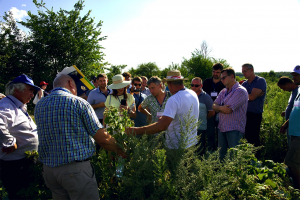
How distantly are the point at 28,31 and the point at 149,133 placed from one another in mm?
19002

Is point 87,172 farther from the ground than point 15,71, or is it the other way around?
point 15,71

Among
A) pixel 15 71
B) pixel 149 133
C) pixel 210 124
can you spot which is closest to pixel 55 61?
pixel 15 71

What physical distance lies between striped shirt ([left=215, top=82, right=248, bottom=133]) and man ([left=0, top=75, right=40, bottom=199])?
3.26 meters

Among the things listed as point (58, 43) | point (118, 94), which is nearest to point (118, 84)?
point (118, 94)

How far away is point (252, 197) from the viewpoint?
1702 millimetres

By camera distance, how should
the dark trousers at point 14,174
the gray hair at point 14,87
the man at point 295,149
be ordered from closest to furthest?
1. the dark trousers at point 14,174
2. the gray hair at point 14,87
3. the man at point 295,149

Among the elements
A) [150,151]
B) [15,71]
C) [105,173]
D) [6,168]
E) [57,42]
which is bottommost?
[6,168]

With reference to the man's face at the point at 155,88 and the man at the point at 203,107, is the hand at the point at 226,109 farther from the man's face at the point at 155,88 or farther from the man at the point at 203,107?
the man's face at the point at 155,88

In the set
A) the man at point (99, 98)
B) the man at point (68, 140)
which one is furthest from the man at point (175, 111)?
the man at point (99, 98)

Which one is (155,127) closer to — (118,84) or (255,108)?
(118,84)

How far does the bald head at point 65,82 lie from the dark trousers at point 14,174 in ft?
4.68

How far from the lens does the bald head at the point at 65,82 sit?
2.18 m

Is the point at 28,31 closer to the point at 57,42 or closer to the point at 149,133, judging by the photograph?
the point at 57,42

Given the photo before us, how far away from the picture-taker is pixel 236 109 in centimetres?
374
